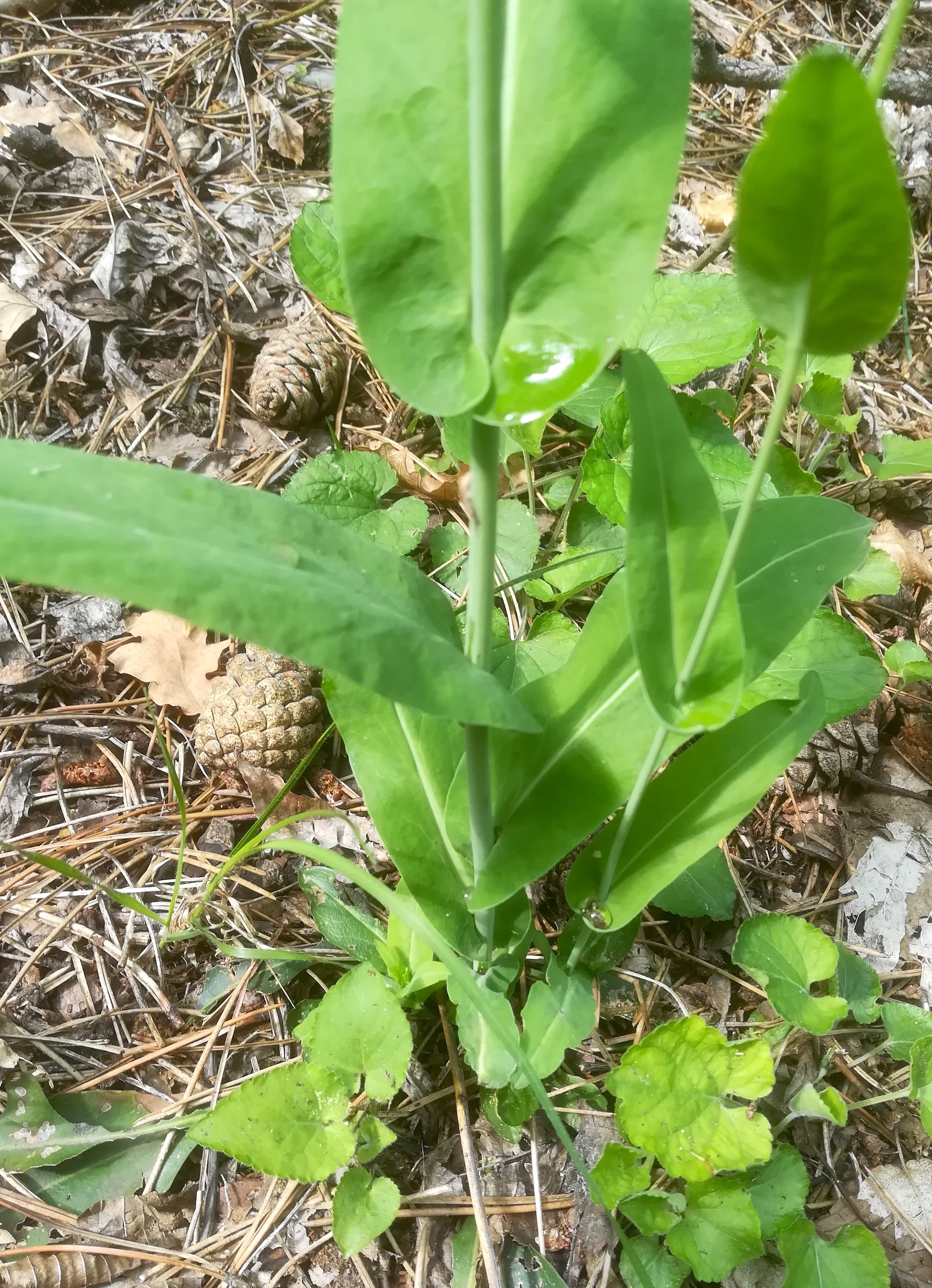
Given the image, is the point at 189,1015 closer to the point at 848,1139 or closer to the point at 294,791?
the point at 294,791

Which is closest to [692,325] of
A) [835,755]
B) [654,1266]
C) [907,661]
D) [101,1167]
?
[907,661]

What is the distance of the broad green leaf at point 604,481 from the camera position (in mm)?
1251

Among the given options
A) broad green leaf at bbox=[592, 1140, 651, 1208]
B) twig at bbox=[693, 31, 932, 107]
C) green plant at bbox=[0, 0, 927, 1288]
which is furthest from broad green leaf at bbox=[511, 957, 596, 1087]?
twig at bbox=[693, 31, 932, 107]

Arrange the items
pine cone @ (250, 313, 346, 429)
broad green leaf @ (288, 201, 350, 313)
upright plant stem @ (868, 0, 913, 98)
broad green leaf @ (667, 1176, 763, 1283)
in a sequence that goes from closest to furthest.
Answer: upright plant stem @ (868, 0, 913, 98) → broad green leaf @ (667, 1176, 763, 1283) → broad green leaf @ (288, 201, 350, 313) → pine cone @ (250, 313, 346, 429)

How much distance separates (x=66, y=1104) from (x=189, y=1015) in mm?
186

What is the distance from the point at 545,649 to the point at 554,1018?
546mm

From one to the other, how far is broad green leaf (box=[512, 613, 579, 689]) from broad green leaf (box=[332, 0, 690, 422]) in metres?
0.69

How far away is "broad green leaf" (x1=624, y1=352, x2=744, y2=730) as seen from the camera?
2.06 ft

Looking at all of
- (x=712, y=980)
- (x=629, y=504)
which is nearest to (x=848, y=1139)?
(x=712, y=980)

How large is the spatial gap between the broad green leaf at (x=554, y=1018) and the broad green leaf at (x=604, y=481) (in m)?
0.69

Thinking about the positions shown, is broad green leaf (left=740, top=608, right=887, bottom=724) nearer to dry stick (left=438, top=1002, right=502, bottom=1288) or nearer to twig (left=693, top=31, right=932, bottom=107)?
dry stick (left=438, top=1002, right=502, bottom=1288)

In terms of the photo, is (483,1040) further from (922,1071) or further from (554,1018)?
(922,1071)

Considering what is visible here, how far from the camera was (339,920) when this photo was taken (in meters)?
1.09

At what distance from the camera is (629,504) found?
626 mm
